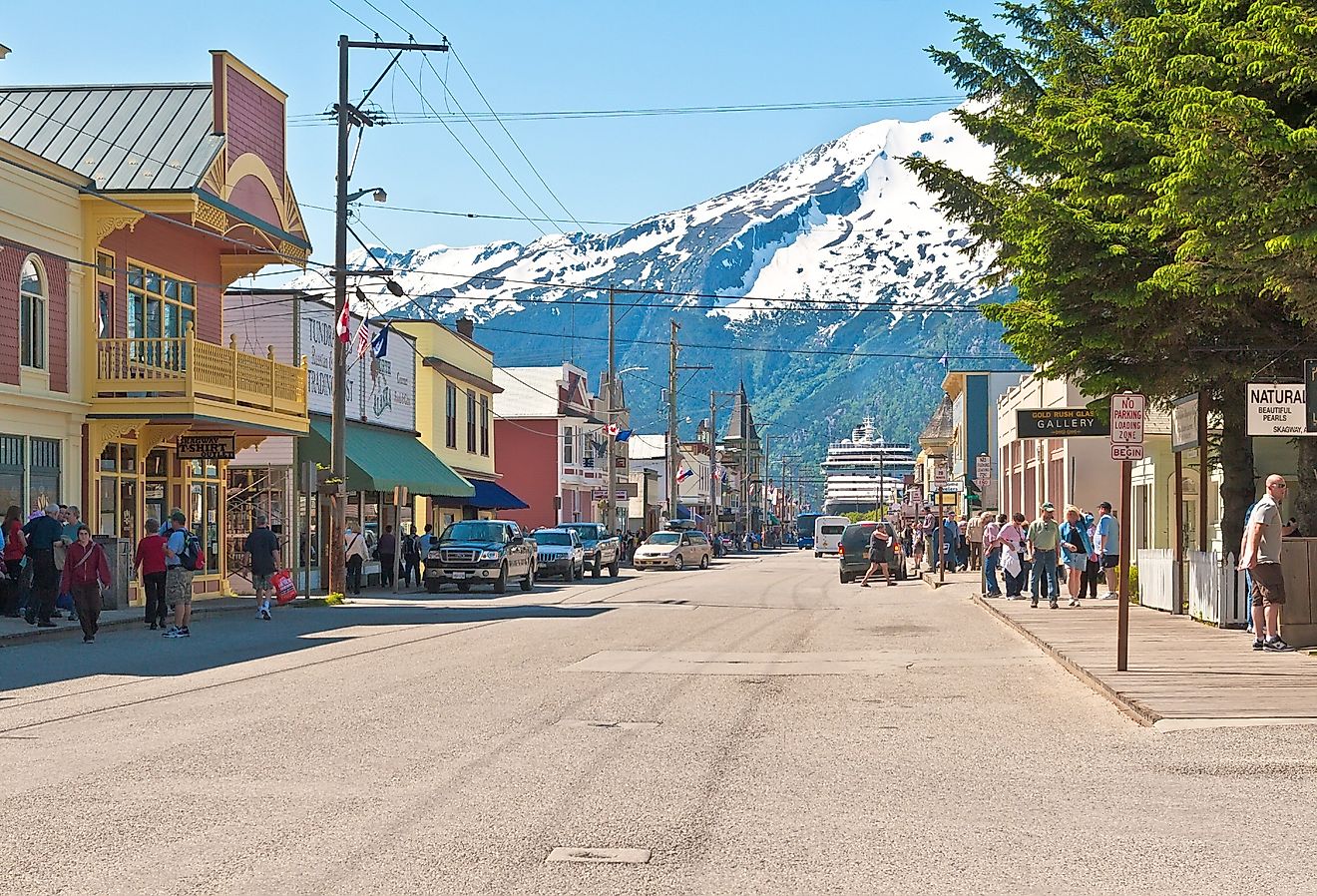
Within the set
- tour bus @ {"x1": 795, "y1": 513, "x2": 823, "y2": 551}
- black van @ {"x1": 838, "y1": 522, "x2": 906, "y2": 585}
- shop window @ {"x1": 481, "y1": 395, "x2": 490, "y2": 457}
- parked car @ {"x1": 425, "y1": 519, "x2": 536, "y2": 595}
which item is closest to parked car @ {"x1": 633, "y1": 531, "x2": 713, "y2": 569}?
shop window @ {"x1": 481, "y1": 395, "x2": 490, "y2": 457}

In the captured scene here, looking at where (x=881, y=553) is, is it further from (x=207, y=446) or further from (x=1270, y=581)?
(x=1270, y=581)

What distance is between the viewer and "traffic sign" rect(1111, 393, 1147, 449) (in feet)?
56.6

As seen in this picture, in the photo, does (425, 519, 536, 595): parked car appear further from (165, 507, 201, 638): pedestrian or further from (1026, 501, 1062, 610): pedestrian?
(1026, 501, 1062, 610): pedestrian

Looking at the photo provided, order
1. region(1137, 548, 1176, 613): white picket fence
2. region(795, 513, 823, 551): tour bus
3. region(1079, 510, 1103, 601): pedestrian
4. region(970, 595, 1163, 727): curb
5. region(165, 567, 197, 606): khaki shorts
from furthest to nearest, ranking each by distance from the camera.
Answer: region(795, 513, 823, 551): tour bus < region(1079, 510, 1103, 601): pedestrian < region(1137, 548, 1176, 613): white picket fence < region(165, 567, 197, 606): khaki shorts < region(970, 595, 1163, 727): curb

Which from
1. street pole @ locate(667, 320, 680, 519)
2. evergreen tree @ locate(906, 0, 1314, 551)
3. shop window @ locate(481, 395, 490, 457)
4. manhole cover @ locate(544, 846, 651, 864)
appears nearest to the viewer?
manhole cover @ locate(544, 846, 651, 864)

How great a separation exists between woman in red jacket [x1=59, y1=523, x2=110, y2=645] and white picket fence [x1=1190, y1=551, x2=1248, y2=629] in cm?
1481

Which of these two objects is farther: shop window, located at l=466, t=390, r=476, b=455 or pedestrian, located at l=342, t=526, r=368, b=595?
shop window, located at l=466, t=390, r=476, b=455

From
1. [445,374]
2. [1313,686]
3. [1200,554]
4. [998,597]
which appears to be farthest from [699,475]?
[1313,686]

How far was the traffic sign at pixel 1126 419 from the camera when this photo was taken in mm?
17266

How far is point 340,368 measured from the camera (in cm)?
3378

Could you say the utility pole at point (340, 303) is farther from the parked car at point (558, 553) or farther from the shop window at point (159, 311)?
the parked car at point (558, 553)

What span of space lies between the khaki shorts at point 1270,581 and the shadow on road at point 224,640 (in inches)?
448

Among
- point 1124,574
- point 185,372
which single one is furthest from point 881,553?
point 1124,574

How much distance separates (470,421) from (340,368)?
28.0m
